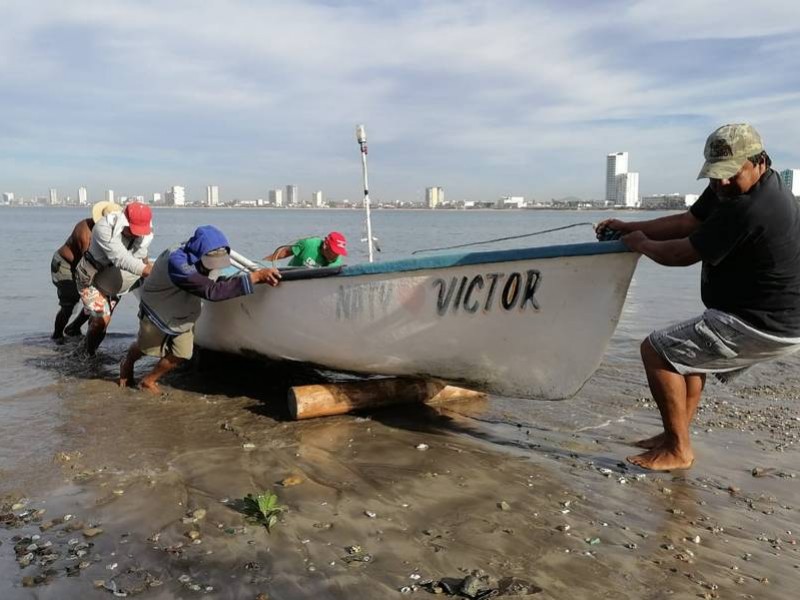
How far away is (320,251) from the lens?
6.97 metres

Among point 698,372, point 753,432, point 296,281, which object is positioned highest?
point 296,281

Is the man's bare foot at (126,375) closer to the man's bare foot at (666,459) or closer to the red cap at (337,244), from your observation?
the red cap at (337,244)

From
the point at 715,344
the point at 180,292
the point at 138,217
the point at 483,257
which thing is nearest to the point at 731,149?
the point at 715,344

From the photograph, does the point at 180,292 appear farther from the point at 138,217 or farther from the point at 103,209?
the point at 103,209

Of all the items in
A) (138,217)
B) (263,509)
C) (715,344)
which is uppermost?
(138,217)

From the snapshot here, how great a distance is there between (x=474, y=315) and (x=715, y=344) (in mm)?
1525

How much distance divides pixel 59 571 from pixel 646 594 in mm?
2543

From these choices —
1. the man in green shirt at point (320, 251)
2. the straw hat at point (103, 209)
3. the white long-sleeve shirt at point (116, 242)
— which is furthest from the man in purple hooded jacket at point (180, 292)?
the straw hat at point (103, 209)

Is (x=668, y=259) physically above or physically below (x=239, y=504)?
above

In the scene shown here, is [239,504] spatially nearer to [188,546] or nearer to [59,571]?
[188,546]

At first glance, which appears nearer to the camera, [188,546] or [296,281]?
[188,546]

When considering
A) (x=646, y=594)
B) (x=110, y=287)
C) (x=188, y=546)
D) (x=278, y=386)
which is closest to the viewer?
(x=646, y=594)

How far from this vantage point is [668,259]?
152 inches

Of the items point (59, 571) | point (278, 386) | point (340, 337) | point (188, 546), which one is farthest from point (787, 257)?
point (278, 386)
